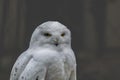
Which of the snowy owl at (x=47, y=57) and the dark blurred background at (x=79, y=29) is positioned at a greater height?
the snowy owl at (x=47, y=57)

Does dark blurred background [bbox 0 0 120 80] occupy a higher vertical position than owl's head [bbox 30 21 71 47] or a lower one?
lower

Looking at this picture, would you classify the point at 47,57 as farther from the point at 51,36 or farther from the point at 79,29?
the point at 79,29

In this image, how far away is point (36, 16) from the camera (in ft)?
9.07

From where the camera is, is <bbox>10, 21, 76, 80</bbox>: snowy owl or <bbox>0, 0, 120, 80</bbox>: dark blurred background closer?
<bbox>10, 21, 76, 80</bbox>: snowy owl

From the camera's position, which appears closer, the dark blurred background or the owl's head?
the owl's head

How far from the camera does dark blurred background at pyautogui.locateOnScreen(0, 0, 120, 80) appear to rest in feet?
9.16

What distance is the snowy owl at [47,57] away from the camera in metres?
1.47

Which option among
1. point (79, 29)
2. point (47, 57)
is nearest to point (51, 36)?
point (47, 57)

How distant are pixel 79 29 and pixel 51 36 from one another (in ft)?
4.49

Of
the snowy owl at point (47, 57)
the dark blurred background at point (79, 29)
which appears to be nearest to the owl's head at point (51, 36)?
the snowy owl at point (47, 57)

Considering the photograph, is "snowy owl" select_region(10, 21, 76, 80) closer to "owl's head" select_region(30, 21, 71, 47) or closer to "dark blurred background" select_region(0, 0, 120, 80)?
"owl's head" select_region(30, 21, 71, 47)

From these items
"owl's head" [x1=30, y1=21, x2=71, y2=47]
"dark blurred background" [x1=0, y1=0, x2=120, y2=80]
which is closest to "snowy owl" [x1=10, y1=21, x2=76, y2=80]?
"owl's head" [x1=30, y1=21, x2=71, y2=47]

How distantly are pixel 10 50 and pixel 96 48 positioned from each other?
502mm

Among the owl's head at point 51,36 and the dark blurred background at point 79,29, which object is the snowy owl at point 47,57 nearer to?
the owl's head at point 51,36
